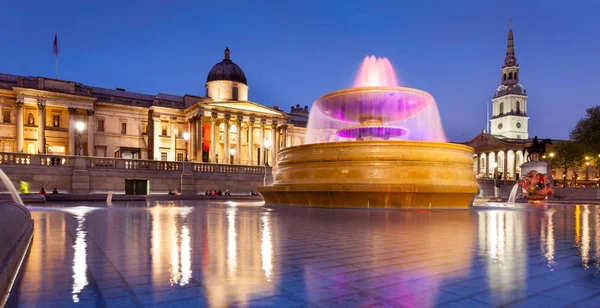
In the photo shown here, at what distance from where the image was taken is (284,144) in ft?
199

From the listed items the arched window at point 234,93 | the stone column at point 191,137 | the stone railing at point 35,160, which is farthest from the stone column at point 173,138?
the stone railing at point 35,160

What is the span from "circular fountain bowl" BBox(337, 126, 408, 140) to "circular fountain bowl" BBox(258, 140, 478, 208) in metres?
3.27

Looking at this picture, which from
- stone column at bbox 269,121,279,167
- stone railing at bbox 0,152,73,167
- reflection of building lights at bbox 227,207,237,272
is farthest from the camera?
stone column at bbox 269,121,279,167

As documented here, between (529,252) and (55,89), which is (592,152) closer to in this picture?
(529,252)

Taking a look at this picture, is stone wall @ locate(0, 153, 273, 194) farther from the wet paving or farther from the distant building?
the distant building

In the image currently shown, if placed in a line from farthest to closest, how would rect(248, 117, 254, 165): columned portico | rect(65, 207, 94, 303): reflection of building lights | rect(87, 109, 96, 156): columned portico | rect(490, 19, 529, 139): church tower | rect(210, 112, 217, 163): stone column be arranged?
rect(490, 19, 529, 139): church tower → rect(248, 117, 254, 165): columned portico → rect(210, 112, 217, 163): stone column → rect(87, 109, 96, 156): columned portico → rect(65, 207, 94, 303): reflection of building lights

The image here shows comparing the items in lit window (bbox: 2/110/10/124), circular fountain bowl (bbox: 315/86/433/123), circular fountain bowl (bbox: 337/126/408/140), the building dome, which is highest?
the building dome

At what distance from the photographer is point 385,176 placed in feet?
37.5

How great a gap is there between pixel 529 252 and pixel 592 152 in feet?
168

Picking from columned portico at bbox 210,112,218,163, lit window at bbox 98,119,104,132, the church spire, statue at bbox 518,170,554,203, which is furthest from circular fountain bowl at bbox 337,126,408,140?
the church spire

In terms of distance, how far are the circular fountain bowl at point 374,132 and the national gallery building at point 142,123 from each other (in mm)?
34132

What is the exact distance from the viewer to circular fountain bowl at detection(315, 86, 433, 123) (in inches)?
539

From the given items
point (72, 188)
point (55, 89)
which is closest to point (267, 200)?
point (72, 188)

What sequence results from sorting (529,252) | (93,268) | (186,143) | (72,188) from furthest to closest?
(186,143), (72,188), (529,252), (93,268)
